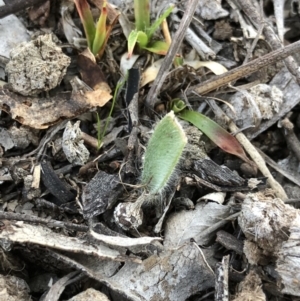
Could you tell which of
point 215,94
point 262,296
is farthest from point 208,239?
point 215,94

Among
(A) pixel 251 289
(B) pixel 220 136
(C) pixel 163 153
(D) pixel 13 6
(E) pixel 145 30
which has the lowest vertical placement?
(A) pixel 251 289

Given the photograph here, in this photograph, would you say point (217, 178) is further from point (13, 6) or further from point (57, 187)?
point (13, 6)

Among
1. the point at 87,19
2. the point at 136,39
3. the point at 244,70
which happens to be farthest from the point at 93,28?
the point at 244,70

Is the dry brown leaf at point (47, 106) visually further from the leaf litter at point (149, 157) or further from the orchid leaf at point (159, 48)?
the orchid leaf at point (159, 48)

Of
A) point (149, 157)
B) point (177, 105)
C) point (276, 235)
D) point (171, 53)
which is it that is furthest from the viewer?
point (177, 105)

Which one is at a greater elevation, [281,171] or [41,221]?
[41,221]

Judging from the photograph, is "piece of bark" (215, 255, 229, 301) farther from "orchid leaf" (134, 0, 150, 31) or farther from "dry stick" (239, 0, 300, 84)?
"orchid leaf" (134, 0, 150, 31)
